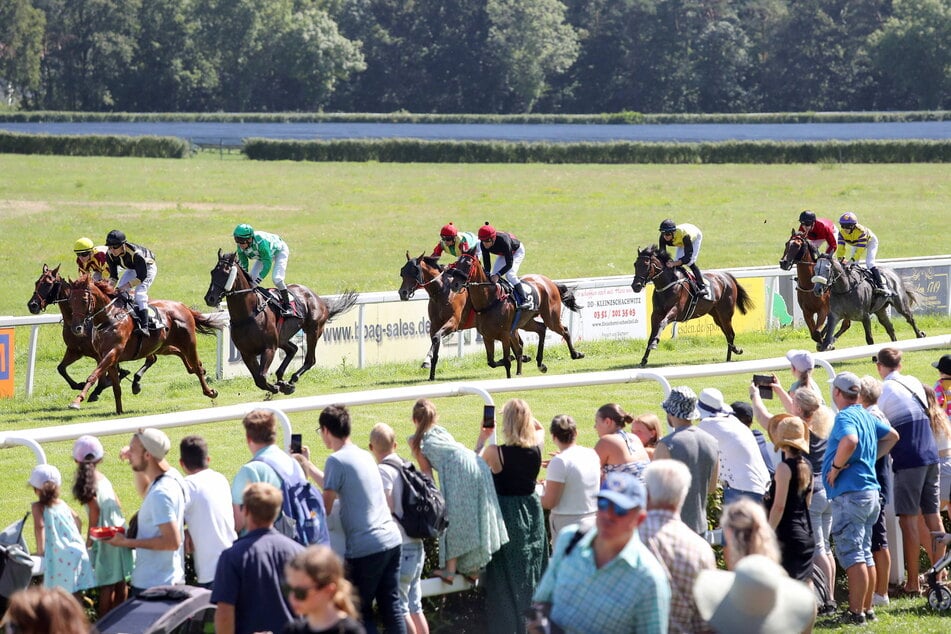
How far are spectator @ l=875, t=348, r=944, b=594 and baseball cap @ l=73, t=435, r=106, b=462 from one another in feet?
13.0

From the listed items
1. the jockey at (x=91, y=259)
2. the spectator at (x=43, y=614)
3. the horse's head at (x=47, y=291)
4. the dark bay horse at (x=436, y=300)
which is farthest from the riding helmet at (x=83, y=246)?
the spectator at (x=43, y=614)

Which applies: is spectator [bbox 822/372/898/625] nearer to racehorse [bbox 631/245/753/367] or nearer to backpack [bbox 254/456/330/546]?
backpack [bbox 254/456/330/546]

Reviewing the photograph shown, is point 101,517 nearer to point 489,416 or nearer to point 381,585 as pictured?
point 381,585

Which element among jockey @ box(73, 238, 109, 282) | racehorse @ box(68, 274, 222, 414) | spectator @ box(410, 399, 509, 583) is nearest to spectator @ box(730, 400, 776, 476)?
spectator @ box(410, 399, 509, 583)

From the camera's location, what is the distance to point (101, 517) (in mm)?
5098

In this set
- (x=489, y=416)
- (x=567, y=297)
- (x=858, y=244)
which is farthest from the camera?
(x=858, y=244)

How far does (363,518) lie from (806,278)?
1131cm

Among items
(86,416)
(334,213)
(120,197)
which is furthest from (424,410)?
(120,197)

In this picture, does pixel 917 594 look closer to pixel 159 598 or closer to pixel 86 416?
pixel 159 598

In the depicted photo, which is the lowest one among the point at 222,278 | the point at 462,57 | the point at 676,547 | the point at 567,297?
the point at 567,297

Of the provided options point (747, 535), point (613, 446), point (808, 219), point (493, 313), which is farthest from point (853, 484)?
point (808, 219)

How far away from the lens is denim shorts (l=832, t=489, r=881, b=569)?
6375 millimetres

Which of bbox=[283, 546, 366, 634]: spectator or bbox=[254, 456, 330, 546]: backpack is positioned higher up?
bbox=[283, 546, 366, 634]: spectator

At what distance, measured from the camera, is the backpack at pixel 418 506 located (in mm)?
5480
